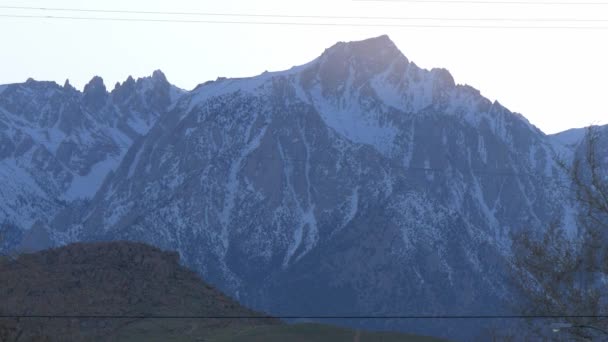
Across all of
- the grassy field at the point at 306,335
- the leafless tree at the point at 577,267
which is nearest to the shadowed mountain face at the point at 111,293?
the grassy field at the point at 306,335

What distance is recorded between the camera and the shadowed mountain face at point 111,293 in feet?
478

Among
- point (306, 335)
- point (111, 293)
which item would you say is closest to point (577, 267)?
point (306, 335)

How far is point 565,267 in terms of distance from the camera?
230 feet

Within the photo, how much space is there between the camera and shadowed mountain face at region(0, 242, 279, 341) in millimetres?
145750

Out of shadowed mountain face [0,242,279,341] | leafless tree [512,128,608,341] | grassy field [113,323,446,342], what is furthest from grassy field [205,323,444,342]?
leafless tree [512,128,608,341]

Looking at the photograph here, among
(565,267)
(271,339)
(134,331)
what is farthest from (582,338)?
(134,331)

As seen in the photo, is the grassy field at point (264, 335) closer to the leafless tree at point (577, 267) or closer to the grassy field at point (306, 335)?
the grassy field at point (306, 335)

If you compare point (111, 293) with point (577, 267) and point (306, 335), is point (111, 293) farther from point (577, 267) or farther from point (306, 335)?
point (577, 267)

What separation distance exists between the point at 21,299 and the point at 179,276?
28.4 meters

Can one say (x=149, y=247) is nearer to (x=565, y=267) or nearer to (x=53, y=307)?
(x=53, y=307)

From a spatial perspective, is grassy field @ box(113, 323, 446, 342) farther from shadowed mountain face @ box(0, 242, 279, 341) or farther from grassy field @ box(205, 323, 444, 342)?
shadowed mountain face @ box(0, 242, 279, 341)

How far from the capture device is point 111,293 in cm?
16100

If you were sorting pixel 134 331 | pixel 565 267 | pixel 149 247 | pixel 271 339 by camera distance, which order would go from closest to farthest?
pixel 565 267, pixel 271 339, pixel 134 331, pixel 149 247

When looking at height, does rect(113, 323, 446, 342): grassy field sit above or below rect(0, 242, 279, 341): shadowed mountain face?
below
